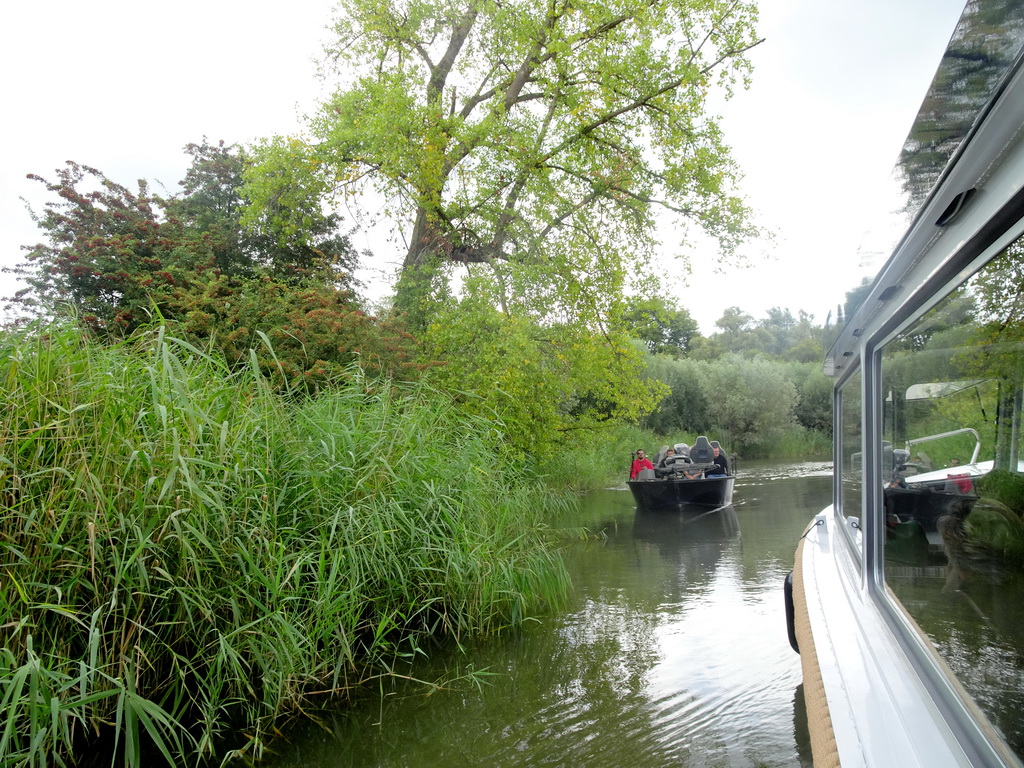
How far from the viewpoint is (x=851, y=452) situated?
129 inches

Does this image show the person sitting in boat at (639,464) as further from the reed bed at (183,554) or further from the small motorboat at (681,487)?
the reed bed at (183,554)

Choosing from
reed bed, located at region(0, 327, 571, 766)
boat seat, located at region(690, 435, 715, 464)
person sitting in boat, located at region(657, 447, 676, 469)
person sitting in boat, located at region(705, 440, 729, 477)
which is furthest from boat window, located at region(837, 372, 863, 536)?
boat seat, located at region(690, 435, 715, 464)

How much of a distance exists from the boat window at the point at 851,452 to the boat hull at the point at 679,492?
9.53 metres

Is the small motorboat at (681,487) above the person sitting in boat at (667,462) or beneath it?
beneath

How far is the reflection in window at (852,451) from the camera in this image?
9.36ft

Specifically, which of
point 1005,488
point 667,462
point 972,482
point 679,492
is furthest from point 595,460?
point 1005,488

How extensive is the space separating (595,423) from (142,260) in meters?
8.45

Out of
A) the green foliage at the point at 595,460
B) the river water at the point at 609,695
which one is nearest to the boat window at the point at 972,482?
the river water at the point at 609,695

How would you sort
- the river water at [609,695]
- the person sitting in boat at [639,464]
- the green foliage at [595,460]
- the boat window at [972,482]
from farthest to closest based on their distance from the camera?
the person sitting in boat at [639,464]
the green foliage at [595,460]
the river water at [609,695]
the boat window at [972,482]

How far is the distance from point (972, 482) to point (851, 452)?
2019 mm

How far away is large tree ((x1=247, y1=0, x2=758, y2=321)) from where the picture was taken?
12641mm

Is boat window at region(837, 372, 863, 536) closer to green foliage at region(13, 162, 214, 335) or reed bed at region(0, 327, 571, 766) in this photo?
reed bed at region(0, 327, 571, 766)

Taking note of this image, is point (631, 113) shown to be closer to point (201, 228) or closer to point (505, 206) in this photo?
point (505, 206)

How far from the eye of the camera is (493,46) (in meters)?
14.6
